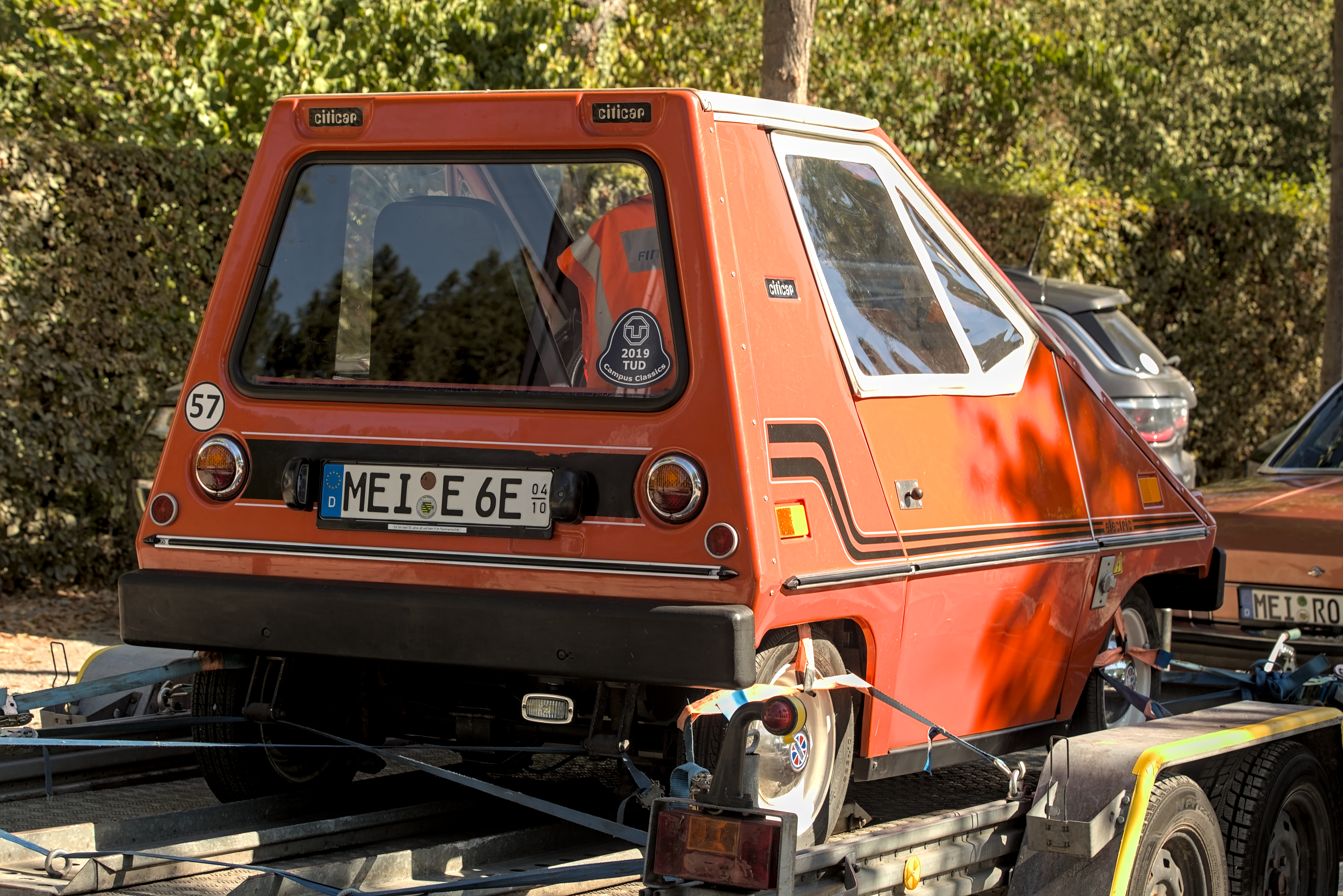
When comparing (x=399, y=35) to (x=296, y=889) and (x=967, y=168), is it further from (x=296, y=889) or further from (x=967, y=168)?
(x=296, y=889)

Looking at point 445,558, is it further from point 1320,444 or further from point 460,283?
point 1320,444

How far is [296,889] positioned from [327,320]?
1.59 metres

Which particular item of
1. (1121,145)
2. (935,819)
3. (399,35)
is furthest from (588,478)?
(1121,145)

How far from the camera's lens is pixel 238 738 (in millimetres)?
4320

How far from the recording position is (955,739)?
13.0ft

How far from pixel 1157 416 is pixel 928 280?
21.3 ft

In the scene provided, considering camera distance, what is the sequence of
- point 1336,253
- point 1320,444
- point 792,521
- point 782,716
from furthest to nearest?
1. point 1336,253
2. point 1320,444
3. point 792,521
4. point 782,716

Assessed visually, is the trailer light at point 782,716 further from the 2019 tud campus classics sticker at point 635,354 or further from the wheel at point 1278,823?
the wheel at point 1278,823

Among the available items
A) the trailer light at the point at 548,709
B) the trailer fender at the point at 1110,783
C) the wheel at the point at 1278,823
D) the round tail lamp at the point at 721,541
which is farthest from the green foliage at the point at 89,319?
the wheel at the point at 1278,823

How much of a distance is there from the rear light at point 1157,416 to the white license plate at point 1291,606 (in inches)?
156

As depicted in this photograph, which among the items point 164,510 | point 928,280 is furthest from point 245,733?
point 928,280

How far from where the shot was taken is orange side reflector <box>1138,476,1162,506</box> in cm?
515

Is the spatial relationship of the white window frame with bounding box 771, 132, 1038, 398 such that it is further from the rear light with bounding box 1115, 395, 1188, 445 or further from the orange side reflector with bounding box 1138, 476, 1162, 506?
the rear light with bounding box 1115, 395, 1188, 445

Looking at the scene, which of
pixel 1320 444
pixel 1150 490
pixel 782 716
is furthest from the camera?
pixel 1320 444
